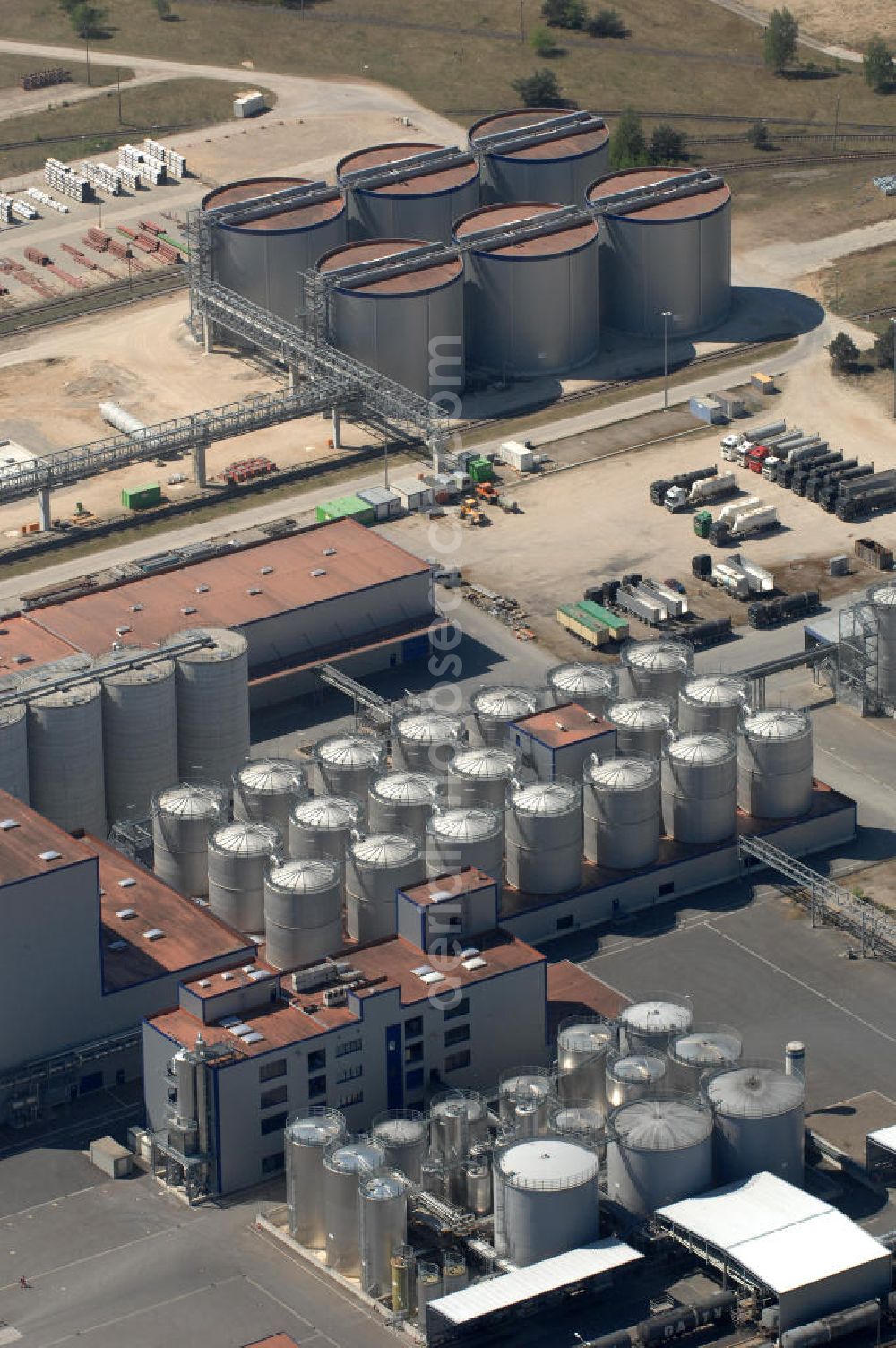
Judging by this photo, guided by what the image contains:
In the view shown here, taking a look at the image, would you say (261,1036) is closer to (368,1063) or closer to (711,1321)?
(368,1063)

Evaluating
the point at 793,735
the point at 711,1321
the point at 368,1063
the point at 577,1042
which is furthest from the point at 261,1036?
the point at 793,735

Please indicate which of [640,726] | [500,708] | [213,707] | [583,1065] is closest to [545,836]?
[640,726]

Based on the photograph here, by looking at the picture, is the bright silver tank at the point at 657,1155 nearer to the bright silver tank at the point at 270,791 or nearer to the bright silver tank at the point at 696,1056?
the bright silver tank at the point at 696,1056

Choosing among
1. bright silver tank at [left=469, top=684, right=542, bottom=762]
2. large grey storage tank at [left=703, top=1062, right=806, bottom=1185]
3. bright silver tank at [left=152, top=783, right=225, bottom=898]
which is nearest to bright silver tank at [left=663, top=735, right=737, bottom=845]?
bright silver tank at [left=469, top=684, right=542, bottom=762]

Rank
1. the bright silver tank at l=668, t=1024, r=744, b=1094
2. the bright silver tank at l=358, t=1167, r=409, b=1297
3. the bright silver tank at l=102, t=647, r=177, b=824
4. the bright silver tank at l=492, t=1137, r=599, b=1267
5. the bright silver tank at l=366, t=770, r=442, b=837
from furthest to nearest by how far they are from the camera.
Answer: the bright silver tank at l=102, t=647, r=177, b=824, the bright silver tank at l=366, t=770, r=442, b=837, the bright silver tank at l=668, t=1024, r=744, b=1094, the bright silver tank at l=358, t=1167, r=409, b=1297, the bright silver tank at l=492, t=1137, r=599, b=1267

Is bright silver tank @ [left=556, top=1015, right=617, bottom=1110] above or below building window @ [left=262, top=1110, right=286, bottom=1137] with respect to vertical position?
above

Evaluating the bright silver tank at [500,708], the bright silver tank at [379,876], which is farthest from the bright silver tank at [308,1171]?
the bright silver tank at [500,708]

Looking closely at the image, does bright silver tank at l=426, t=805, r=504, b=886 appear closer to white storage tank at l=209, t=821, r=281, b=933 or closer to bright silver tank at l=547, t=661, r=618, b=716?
white storage tank at l=209, t=821, r=281, b=933
